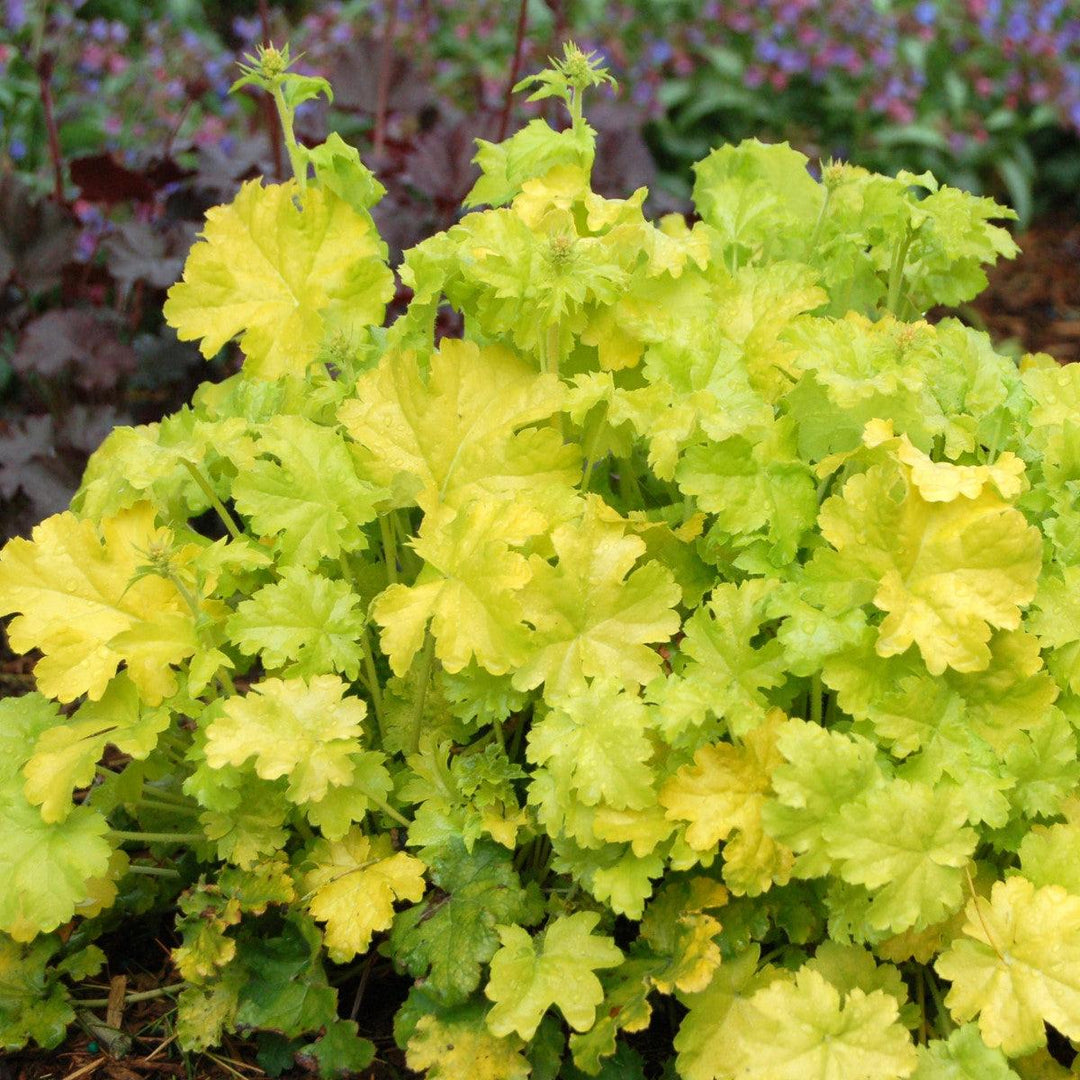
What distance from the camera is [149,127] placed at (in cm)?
434

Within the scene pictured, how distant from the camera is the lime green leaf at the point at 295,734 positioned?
1.39 meters

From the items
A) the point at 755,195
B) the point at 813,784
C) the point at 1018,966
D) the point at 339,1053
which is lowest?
the point at 339,1053

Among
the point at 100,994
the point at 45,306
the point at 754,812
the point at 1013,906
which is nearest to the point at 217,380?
the point at 45,306

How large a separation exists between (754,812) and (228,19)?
5094mm

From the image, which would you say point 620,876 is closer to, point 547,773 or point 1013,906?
point 547,773

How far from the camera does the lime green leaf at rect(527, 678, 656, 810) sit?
54.7 inches

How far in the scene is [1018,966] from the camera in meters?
1.33

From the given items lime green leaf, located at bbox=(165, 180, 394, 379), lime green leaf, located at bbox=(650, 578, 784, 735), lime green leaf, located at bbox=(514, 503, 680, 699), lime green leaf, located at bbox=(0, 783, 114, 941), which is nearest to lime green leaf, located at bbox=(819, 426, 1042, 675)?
lime green leaf, located at bbox=(650, 578, 784, 735)

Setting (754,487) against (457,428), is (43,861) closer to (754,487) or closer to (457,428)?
(457,428)

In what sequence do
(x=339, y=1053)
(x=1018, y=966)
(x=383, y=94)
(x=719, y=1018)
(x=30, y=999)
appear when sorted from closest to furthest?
(x=1018, y=966) → (x=719, y=1018) → (x=339, y=1053) → (x=30, y=999) → (x=383, y=94)

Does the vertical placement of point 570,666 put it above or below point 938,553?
below

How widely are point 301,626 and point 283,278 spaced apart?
53 centimetres

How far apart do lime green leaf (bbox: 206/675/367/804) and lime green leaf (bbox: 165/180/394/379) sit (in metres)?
0.50

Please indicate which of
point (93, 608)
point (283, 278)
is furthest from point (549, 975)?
point (283, 278)
